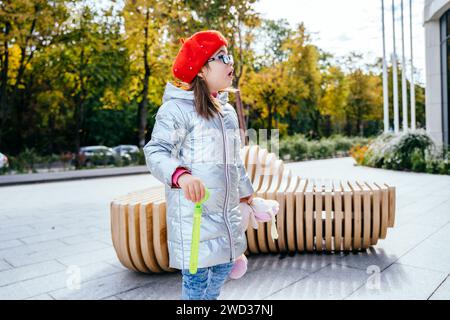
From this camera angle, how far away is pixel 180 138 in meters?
2.06

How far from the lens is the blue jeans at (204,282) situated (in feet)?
6.98

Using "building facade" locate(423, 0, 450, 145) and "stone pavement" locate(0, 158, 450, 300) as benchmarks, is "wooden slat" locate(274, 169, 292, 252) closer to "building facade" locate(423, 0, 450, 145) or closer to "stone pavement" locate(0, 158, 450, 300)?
"stone pavement" locate(0, 158, 450, 300)

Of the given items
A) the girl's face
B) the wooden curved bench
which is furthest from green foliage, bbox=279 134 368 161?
the girl's face

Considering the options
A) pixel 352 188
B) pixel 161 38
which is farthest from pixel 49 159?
pixel 352 188

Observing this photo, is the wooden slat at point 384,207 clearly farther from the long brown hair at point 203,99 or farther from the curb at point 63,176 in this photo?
the curb at point 63,176

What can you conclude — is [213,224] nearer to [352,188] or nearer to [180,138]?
[180,138]

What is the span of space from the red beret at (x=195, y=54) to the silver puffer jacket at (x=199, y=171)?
0.34ft

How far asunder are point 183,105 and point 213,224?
60 cm

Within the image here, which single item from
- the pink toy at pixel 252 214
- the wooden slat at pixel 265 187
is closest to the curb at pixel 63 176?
the wooden slat at pixel 265 187

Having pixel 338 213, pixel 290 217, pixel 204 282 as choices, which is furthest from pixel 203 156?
pixel 338 213

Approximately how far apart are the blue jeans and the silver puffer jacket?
0.11 m

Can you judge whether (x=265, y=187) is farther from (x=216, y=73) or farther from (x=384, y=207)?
(x=216, y=73)
